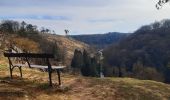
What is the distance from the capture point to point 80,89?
62.1 feet

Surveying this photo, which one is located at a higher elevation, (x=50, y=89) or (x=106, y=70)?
(x=50, y=89)

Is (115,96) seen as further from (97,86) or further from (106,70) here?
(106,70)

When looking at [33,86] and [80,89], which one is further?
[33,86]

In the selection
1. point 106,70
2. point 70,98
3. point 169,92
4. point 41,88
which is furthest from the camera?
point 106,70

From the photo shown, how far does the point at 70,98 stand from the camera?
17.5 metres

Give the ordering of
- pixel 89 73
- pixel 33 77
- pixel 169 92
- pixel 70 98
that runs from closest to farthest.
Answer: pixel 70 98 → pixel 169 92 → pixel 33 77 → pixel 89 73

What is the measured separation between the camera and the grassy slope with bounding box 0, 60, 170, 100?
17.5m

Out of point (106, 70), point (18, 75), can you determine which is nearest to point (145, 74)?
point (106, 70)

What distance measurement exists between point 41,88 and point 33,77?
11.4 ft

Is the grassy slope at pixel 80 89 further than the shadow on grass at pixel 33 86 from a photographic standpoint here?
No

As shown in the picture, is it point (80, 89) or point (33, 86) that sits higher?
point (33, 86)

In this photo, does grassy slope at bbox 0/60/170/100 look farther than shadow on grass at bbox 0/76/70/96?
No

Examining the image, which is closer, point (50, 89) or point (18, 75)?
point (50, 89)

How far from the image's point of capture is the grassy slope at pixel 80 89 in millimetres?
17500
